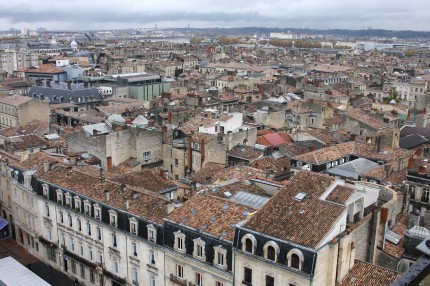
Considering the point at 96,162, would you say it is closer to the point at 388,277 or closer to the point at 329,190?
the point at 329,190

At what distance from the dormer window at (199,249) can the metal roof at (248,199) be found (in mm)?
5002

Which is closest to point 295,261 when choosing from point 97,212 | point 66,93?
point 97,212

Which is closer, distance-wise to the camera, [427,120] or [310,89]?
[427,120]

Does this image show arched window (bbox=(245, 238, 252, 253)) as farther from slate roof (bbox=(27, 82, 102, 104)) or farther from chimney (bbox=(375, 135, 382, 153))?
slate roof (bbox=(27, 82, 102, 104))

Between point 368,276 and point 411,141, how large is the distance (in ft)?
155

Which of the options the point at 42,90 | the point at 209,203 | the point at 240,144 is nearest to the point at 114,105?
the point at 42,90

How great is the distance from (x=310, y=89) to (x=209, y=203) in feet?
293

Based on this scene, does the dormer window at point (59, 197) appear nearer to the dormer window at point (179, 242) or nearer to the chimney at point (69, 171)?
the chimney at point (69, 171)

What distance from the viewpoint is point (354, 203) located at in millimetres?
34875

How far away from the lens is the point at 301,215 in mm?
31609

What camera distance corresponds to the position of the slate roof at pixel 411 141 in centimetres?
7331

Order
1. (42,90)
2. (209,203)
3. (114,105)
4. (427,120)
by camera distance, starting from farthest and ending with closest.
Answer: (42,90) < (114,105) < (427,120) < (209,203)

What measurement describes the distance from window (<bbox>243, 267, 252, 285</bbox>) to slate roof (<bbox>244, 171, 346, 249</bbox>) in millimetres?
2970

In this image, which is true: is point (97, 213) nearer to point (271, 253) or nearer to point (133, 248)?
point (133, 248)
